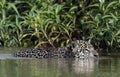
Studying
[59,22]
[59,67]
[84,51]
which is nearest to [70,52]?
[84,51]

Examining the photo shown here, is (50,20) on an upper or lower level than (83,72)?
upper

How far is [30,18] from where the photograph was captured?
1039cm

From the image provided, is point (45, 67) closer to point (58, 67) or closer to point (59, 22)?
point (58, 67)

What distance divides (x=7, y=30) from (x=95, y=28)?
6.09ft

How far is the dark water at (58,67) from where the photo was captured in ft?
24.8

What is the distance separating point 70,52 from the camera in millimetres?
9719

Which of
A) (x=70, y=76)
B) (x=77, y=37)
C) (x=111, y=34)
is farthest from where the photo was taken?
(x=77, y=37)

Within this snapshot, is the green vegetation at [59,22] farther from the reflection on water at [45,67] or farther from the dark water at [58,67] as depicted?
the reflection on water at [45,67]

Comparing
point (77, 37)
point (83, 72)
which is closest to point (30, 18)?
point (77, 37)

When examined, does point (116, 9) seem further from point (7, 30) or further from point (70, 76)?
point (70, 76)

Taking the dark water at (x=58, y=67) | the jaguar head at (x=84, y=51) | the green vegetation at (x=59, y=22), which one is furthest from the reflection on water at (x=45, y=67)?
the green vegetation at (x=59, y=22)

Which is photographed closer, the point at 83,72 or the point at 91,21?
the point at 83,72

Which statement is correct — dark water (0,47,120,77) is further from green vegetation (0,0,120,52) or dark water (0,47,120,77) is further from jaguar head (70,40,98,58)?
green vegetation (0,0,120,52)

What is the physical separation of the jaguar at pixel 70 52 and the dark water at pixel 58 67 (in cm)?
23
